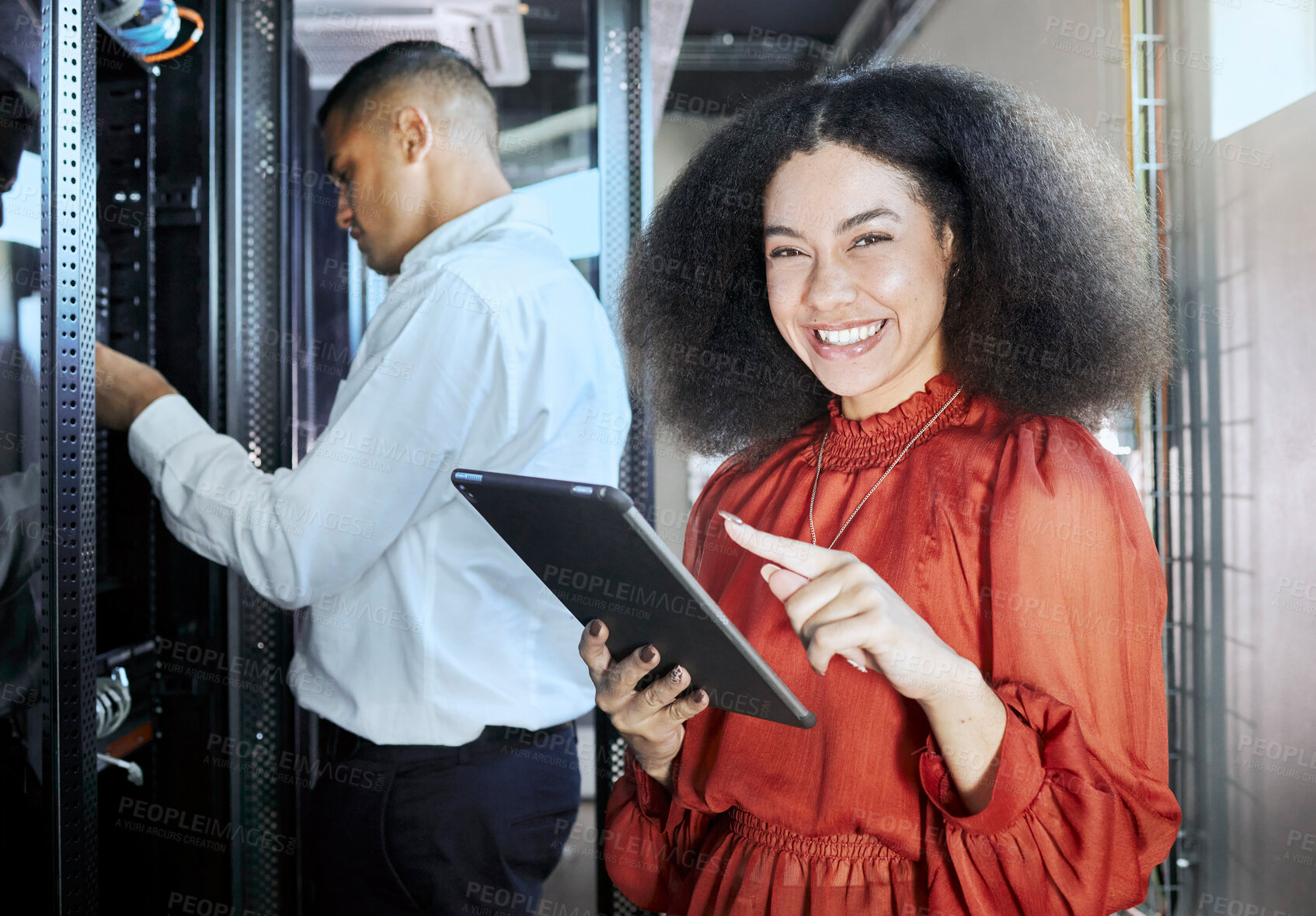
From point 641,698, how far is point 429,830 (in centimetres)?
63

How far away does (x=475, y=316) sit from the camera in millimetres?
1412

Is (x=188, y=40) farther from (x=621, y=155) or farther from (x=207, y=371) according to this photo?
(x=621, y=155)

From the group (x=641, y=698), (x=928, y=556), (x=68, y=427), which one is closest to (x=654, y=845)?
(x=641, y=698)

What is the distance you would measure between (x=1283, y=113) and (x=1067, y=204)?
110cm

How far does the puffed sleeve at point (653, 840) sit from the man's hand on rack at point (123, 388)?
99 cm

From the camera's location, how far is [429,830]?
140cm

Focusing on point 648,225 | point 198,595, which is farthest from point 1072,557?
point 198,595

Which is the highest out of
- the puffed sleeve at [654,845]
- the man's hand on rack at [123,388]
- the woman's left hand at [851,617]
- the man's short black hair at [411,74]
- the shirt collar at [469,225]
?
the man's short black hair at [411,74]

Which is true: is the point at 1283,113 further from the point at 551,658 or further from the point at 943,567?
the point at 551,658

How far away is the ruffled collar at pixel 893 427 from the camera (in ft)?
3.27

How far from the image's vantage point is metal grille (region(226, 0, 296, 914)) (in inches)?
80.1

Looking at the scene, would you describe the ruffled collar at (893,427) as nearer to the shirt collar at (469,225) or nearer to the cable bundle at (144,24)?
the shirt collar at (469,225)

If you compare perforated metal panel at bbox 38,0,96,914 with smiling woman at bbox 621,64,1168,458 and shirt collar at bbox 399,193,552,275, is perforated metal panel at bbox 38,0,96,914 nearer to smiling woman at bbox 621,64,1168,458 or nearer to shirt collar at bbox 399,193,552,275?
shirt collar at bbox 399,193,552,275

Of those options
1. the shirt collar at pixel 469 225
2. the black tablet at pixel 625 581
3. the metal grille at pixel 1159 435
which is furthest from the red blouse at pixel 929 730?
the metal grille at pixel 1159 435
